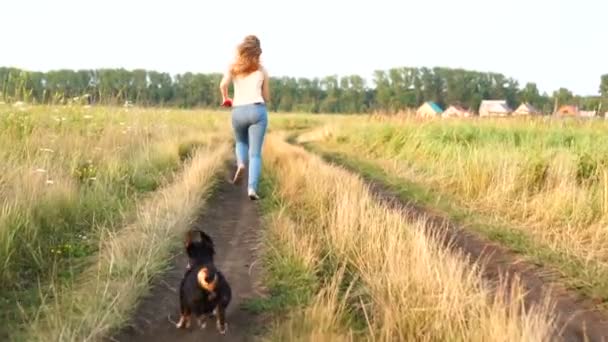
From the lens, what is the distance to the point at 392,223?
17.1 feet

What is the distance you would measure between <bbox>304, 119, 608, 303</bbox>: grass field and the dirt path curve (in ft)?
8.20

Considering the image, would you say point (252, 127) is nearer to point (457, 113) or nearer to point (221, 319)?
point (221, 319)

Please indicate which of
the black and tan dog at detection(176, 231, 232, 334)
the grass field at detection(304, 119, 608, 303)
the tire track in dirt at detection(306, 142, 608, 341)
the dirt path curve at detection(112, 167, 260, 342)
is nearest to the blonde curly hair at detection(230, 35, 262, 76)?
the dirt path curve at detection(112, 167, 260, 342)

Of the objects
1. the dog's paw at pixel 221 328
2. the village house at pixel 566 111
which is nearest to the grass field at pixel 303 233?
the dog's paw at pixel 221 328

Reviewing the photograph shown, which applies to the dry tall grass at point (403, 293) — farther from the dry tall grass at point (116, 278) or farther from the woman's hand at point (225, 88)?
the woman's hand at point (225, 88)

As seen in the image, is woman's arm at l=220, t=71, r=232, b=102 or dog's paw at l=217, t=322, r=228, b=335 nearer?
dog's paw at l=217, t=322, r=228, b=335

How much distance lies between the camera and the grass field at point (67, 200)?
3.93 metres

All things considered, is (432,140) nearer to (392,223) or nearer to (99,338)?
(392,223)

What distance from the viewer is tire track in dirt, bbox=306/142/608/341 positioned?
12.2 feet

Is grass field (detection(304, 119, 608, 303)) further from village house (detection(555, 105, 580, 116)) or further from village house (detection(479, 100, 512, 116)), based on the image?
village house (detection(479, 100, 512, 116))

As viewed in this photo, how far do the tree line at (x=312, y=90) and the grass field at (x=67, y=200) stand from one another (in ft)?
1.53

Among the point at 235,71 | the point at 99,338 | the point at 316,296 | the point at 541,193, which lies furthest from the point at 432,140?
the point at 99,338

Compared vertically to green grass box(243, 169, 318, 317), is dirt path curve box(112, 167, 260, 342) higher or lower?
lower

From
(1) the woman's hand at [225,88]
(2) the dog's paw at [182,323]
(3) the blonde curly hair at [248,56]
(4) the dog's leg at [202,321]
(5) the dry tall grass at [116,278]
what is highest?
(3) the blonde curly hair at [248,56]
